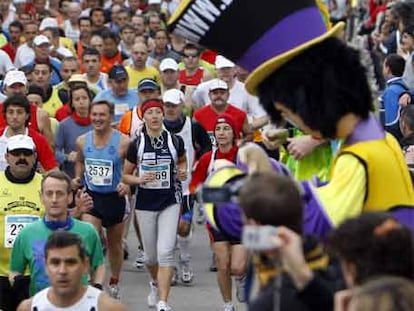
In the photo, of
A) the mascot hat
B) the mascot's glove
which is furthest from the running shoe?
the mascot hat

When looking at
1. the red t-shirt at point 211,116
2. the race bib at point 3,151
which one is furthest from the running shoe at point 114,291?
the red t-shirt at point 211,116

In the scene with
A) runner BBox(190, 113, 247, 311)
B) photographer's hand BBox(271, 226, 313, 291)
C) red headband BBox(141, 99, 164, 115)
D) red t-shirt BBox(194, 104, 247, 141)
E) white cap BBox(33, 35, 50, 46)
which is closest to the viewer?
photographer's hand BBox(271, 226, 313, 291)

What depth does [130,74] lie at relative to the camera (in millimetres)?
16203

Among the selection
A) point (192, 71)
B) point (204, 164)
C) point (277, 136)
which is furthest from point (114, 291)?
point (277, 136)

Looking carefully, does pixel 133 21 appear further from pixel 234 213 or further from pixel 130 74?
pixel 234 213

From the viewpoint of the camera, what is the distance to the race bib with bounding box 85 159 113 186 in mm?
12133

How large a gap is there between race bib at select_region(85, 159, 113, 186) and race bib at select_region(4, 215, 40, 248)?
2061mm

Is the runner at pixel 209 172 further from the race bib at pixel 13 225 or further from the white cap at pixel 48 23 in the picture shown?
the white cap at pixel 48 23

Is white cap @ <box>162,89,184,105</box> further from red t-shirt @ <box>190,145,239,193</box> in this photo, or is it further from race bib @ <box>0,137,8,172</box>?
race bib @ <box>0,137,8,172</box>


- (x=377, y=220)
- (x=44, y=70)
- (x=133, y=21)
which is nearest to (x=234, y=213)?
(x=377, y=220)

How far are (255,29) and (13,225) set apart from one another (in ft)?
16.5

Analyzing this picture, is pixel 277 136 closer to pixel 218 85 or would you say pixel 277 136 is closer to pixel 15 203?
pixel 15 203

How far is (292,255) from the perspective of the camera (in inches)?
171

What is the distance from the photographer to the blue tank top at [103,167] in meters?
12.1
